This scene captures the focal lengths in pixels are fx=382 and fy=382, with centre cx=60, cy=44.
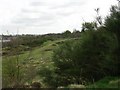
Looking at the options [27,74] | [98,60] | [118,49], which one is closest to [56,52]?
[27,74]

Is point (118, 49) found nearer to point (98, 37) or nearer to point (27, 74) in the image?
point (98, 37)

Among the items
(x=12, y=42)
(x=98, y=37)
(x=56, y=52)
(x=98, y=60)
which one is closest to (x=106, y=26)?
(x=98, y=37)

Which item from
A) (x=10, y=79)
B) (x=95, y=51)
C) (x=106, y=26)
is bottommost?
(x=10, y=79)

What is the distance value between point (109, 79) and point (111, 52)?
1358 mm

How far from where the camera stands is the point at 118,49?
16375 millimetres

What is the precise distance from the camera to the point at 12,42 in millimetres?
19422

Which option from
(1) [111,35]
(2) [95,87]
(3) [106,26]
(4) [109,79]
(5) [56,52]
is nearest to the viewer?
(2) [95,87]

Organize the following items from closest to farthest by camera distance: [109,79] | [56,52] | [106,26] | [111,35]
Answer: [109,79] < [111,35] < [106,26] < [56,52]

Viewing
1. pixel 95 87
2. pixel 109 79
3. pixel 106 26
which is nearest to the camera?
pixel 95 87

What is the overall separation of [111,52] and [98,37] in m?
2.02

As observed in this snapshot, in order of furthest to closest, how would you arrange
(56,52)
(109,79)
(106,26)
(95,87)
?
(56,52) < (106,26) < (109,79) < (95,87)

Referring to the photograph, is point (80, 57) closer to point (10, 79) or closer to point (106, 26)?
point (106, 26)

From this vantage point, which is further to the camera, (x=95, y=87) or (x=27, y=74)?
(x=27, y=74)

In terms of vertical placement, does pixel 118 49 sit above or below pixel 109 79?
above
